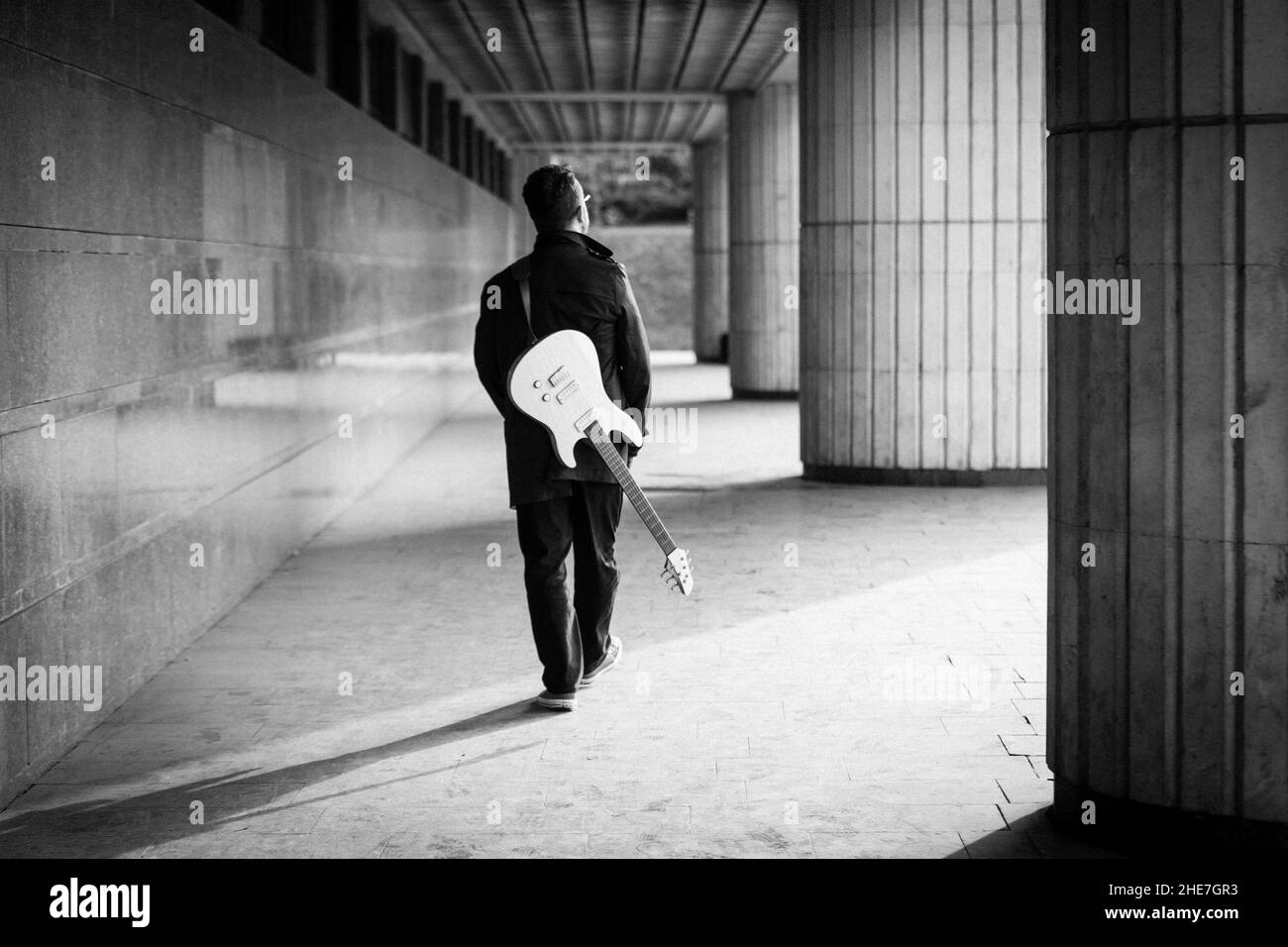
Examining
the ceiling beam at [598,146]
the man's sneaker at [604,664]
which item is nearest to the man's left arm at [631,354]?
the man's sneaker at [604,664]

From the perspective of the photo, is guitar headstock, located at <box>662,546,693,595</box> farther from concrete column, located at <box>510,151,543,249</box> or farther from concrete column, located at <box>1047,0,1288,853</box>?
concrete column, located at <box>510,151,543,249</box>

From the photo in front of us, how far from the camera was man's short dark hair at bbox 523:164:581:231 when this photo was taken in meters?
6.47

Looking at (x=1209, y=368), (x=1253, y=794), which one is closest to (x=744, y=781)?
(x=1253, y=794)

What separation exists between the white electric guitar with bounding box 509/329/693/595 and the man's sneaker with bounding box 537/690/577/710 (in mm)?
586

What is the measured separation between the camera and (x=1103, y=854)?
471cm

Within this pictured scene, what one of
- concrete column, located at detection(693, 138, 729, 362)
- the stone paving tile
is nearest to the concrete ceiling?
concrete column, located at detection(693, 138, 729, 362)

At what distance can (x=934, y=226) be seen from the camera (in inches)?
513

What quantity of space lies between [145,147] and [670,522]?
5.14 metres

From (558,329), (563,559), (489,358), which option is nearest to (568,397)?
(558,329)

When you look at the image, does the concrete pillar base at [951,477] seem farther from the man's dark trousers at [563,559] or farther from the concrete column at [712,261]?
the concrete column at [712,261]

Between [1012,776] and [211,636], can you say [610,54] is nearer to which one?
[211,636]

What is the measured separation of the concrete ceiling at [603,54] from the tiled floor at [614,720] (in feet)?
26.9

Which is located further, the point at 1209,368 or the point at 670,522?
the point at 670,522

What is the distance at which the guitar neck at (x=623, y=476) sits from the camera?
621cm
